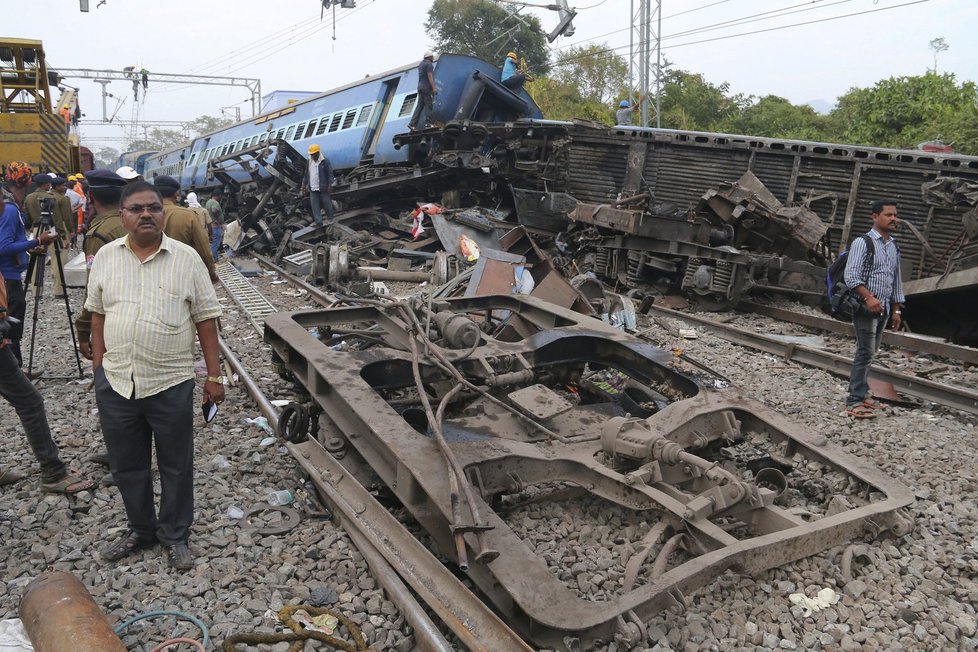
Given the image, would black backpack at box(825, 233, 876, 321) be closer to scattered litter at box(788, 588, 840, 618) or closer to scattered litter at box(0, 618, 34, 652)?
scattered litter at box(788, 588, 840, 618)

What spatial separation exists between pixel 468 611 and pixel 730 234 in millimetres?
8533

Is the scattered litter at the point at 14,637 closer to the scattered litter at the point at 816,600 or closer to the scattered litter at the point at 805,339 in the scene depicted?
the scattered litter at the point at 816,600

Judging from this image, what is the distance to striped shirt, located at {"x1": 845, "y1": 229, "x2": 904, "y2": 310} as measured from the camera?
530 cm

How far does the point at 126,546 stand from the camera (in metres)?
3.12

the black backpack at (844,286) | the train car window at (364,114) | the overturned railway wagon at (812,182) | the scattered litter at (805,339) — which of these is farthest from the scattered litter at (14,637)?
the train car window at (364,114)

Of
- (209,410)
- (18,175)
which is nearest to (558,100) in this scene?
(18,175)

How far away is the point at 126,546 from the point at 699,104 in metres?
32.1

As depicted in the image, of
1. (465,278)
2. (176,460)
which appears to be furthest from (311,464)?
(465,278)

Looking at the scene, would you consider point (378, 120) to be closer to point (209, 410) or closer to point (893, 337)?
point (893, 337)

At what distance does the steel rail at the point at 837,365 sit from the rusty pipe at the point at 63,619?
6.25m

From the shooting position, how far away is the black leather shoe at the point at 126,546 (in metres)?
3.08

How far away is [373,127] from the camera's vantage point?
15.6m

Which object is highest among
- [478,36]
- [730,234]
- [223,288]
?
[478,36]

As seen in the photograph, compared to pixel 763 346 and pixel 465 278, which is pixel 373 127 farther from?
pixel 763 346
